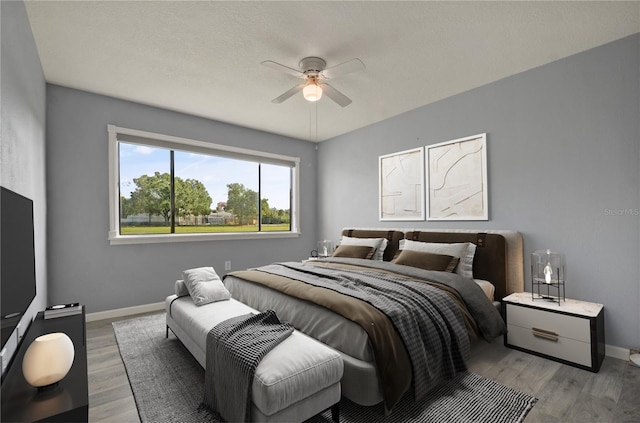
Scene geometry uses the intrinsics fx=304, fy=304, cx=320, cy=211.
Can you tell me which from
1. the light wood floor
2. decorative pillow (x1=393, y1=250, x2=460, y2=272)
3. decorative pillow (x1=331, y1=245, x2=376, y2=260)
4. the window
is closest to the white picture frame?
decorative pillow (x1=331, y1=245, x2=376, y2=260)

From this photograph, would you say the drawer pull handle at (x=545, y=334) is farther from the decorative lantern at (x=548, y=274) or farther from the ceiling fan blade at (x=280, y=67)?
the ceiling fan blade at (x=280, y=67)

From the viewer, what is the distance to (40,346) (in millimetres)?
1308

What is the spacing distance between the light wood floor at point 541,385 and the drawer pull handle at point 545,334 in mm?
185

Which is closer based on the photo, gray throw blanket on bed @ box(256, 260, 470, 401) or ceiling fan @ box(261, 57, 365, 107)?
gray throw blanket on bed @ box(256, 260, 470, 401)

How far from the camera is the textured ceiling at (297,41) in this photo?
2.23m

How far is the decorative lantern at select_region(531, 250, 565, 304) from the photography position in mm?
2811

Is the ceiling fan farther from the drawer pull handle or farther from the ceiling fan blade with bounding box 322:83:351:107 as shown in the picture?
the drawer pull handle

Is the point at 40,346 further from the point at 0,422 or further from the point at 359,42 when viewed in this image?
the point at 359,42

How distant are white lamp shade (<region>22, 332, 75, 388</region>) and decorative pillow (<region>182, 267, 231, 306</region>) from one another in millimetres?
1261

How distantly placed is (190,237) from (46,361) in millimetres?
3147

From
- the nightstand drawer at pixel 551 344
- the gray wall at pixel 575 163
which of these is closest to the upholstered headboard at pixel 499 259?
the gray wall at pixel 575 163

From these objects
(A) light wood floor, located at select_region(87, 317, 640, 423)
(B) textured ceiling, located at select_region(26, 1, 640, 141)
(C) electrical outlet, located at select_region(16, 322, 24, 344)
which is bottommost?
(A) light wood floor, located at select_region(87, 317, 640, 423)

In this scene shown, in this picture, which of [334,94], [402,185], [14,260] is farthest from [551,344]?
[14,260]

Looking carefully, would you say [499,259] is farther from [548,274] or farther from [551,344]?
[551,344]
